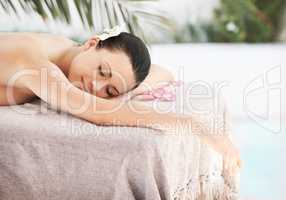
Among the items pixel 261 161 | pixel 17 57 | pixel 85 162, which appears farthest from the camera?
pixel 261 161

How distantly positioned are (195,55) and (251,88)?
22 cm

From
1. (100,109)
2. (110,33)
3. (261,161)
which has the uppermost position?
(110,33)

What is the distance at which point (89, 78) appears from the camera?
1.53m

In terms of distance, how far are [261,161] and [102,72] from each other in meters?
0.61

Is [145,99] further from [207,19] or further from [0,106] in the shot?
[0,106]

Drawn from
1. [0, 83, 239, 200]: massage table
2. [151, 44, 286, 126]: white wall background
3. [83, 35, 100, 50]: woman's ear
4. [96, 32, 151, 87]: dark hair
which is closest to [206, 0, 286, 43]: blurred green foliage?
[151, 44, 286, 126]: white wall background

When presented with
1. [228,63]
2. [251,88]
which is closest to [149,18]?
[228,63]

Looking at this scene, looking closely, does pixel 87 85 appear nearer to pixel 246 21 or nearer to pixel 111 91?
pixel 111 91

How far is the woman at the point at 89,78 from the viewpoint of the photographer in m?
1.42

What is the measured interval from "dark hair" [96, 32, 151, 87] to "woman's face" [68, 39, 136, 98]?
0.7 inches

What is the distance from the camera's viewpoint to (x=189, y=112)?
1497 mm

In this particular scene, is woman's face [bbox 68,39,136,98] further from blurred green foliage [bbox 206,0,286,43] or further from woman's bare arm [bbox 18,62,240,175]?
blurred green foliage [bbox 206,0,286,43]

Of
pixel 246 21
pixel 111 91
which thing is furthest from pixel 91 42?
pixel 246 21

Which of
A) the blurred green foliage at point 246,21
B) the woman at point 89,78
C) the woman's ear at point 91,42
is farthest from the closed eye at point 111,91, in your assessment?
the blurred green foliage at point 246,21
